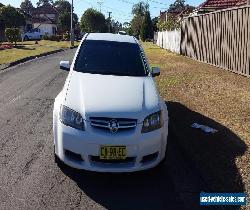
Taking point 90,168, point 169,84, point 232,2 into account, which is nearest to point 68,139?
point 90,168

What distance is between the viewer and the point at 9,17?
62.1 meters

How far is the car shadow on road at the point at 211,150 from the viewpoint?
5167 millimetres

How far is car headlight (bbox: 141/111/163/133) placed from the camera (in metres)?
4.97

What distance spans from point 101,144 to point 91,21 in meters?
103

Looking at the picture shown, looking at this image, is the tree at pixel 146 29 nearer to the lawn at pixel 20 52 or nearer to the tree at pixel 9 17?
the tree at pixel 9 17

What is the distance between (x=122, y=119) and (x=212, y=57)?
14425 millimetres

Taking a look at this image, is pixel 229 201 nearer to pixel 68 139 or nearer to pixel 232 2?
pixel 68 139

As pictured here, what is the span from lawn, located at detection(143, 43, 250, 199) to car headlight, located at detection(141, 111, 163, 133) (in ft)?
3.33

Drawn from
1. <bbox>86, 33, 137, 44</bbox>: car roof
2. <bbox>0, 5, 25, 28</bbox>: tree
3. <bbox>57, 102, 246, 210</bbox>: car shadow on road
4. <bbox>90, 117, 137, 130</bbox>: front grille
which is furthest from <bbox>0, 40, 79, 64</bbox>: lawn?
<bbox>0, 5, 25, 28</bbox>: tree

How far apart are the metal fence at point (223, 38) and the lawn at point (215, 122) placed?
79cm

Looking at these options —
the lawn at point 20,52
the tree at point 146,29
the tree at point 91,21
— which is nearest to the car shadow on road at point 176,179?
the lawn at point 20,52

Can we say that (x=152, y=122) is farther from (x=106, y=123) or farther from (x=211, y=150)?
(x=211, y=150)

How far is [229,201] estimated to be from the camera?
15.4ft

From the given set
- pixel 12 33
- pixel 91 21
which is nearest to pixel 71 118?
pixel 12 33
